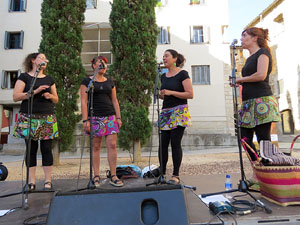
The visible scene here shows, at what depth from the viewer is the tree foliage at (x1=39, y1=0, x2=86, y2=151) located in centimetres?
606

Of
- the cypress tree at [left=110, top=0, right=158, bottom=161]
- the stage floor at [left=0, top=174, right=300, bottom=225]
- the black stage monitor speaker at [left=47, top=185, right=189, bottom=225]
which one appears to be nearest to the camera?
the black stage monitor speaker at [left=47, top=185, right=189, bottom=225]

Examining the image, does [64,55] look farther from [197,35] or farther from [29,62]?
[197,35]

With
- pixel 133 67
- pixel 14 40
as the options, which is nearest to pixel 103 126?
pixel 133 67

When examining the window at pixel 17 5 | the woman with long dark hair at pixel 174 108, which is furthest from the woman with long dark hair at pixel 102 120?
the window at pixel 17 5

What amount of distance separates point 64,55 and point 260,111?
→ 5380mm

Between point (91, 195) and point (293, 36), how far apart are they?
17.2 meters

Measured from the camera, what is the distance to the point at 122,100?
21.6 feet

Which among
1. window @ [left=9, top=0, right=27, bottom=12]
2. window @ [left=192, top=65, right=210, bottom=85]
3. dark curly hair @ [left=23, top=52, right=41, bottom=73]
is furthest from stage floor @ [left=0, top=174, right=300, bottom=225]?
window @ [left=9, top=0, right=27, bottom=12]

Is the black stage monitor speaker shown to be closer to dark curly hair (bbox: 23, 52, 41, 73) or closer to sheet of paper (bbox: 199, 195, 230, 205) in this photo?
sheet of paper (bbox: 199, 195, 230, 205)

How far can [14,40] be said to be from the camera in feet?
40.8

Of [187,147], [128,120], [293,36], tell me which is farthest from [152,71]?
[293,36]

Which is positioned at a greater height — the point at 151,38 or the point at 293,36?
the point at 293,36

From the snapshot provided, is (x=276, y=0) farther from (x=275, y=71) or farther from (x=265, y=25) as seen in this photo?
(x=275, y=71)

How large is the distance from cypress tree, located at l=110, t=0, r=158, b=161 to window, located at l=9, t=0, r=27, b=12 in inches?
345
